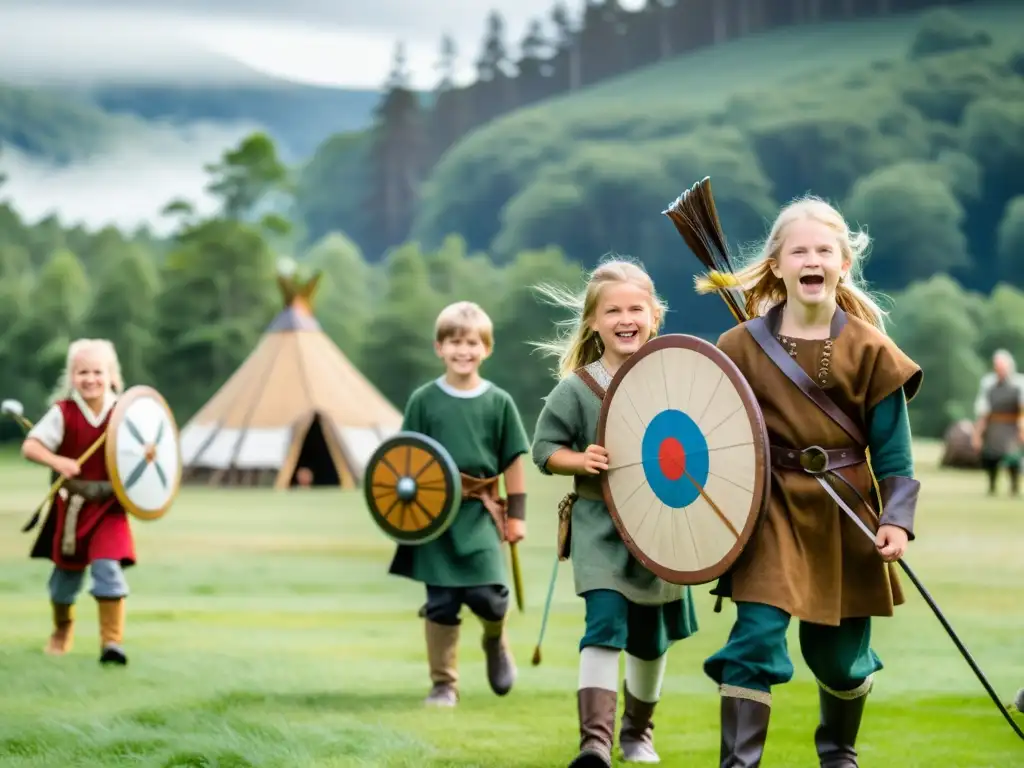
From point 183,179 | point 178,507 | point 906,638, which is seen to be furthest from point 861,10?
point 906,638

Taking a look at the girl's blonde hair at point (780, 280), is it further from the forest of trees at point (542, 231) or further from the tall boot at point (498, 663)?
the forest of trees at point (542, 231)

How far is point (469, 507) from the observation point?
623 cm

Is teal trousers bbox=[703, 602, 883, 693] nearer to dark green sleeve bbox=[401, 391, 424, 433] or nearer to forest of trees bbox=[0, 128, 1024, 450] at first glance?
dark green sleeve bbox=[401, 391, 424, 433]

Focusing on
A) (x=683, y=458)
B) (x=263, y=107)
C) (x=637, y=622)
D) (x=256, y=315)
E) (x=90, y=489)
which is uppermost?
(x=263, y=107)

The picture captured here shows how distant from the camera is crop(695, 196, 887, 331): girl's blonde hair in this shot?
4539 millimetres

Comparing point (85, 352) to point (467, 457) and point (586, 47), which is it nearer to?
point (467, 457)

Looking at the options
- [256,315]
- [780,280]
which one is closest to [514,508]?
[780,280]

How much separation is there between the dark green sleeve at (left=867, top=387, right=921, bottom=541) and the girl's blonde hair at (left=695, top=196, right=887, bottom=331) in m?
0.30

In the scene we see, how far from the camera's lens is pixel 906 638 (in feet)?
27.2

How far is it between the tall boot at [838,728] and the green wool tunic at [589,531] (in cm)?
61

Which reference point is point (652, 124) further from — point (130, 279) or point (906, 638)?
point (906, 638)

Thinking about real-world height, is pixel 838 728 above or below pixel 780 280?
below

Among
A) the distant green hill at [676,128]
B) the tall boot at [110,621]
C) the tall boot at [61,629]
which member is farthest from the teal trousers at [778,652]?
the distant green hill at [676,128]

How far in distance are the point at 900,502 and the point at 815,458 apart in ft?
0.83
